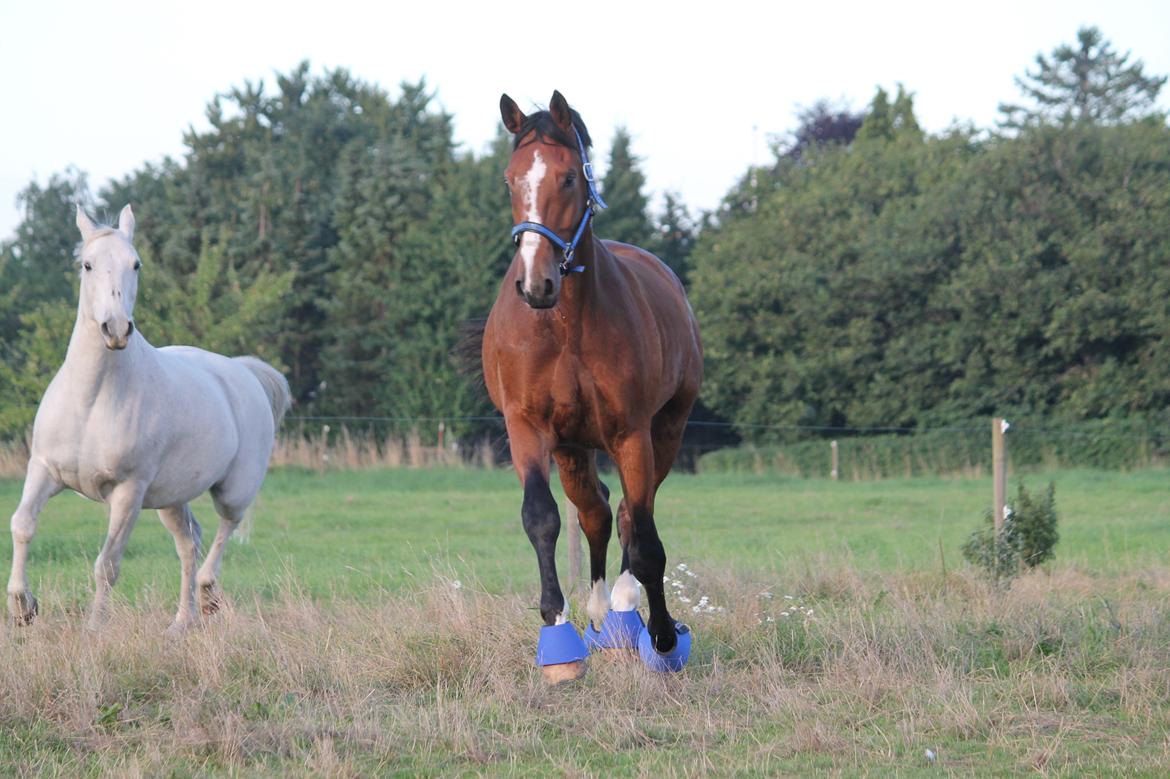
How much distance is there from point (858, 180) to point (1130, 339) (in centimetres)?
920

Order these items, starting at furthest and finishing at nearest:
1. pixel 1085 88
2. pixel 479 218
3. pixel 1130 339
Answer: pixel 1085 88
pixel 479 218
pixel 1130 339

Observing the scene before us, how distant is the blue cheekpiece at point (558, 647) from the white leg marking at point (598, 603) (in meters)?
0.83

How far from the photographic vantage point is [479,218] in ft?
125

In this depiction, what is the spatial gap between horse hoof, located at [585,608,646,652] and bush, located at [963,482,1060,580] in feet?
13.1

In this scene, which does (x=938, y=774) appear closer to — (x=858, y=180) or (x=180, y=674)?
(x=180, y=674)

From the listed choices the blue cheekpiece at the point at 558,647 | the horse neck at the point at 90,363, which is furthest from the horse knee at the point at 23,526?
the blue cheekpiece at the point at 558,647

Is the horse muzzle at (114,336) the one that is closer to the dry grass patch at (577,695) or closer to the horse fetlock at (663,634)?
the dry grass patch at (577,695)

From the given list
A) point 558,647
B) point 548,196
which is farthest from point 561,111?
point 558,647

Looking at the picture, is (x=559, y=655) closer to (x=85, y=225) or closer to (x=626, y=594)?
(x=626, y=594)

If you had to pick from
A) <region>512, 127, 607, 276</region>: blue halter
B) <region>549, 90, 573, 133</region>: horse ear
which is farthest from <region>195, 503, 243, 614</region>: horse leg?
<region>549, 90, 573, 133</region>: horse ear

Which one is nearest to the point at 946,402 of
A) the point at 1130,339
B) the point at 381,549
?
the point at 1130,339

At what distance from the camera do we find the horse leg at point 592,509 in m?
6.53

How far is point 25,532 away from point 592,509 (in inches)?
119

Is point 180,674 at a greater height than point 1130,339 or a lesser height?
lesser
